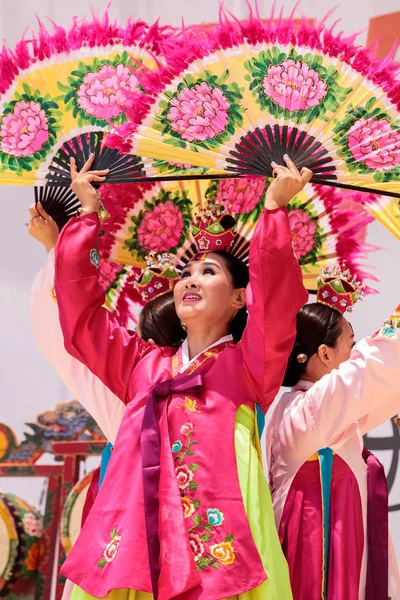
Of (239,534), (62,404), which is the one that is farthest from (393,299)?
(239,534)

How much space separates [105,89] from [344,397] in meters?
1.02

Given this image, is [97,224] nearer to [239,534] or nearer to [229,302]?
[229,302]

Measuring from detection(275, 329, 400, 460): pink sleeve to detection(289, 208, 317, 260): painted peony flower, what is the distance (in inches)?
20.3

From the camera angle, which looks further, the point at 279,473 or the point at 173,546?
the point at 279,473

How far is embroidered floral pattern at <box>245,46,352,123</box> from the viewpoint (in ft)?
6.73

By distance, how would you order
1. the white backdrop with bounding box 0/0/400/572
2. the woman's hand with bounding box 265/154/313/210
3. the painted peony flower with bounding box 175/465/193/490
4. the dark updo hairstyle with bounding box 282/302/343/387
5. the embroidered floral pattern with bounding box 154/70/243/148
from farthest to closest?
the white backdrop with bounding box 0/0/400/572, the dark updo hairstyle with bounding box 282/302/343/387, the embroidered floral pattern with bounding box 154/70/243/148, the woman's hand with bounding box 265/154/313/210, the painted peony flower with bounding box 175/465/193/490

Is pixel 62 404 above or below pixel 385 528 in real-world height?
above

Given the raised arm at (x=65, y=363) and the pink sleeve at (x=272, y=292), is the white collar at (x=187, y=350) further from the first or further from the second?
the raised arm at (x=65, y=363)

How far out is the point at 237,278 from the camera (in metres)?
2.28

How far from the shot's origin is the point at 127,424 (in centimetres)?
201

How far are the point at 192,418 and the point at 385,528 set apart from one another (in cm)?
70

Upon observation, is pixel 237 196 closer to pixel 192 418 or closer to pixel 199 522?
pixel 192 418

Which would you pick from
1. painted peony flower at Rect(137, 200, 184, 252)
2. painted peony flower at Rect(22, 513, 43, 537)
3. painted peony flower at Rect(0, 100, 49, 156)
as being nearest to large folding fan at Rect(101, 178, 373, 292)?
painted peony flower at Rect(137, 200, 184, 252)

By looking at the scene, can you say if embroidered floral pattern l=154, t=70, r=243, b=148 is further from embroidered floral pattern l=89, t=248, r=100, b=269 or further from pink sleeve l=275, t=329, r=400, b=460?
pink sleeve l=275, t=329, r=400, b=460
